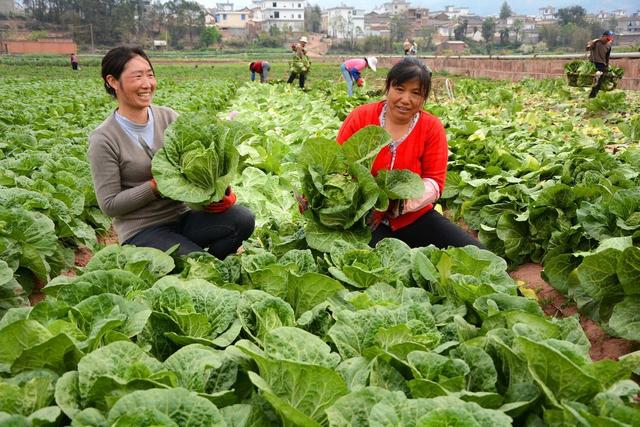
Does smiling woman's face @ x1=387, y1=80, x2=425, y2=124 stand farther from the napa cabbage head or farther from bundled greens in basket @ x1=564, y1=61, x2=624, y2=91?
bundled greens in basket @ x1=564, y1=61, x2=624, y2=91

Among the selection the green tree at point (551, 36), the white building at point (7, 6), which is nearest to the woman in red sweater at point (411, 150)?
the green tree at point (551, 36)

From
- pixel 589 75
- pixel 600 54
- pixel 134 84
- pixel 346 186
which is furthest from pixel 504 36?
pixel 346 186

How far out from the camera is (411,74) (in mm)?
3410

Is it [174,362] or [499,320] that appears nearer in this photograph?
A: [174,362]

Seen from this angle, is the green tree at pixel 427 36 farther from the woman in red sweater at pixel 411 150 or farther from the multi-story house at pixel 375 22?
the woman in red sweater at pixel 411 150

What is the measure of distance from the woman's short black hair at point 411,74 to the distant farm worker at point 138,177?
1.23 meters

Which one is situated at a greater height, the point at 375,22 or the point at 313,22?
the point at 375,22

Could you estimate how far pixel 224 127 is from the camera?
299 centimetres

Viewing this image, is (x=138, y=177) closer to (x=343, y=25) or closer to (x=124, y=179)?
(x=124, y=179)

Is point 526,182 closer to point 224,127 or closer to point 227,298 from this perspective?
point 224,127

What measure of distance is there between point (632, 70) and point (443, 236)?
51.7 feet

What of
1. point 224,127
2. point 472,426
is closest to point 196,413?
point 472,426

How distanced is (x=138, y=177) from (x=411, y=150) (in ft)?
5.60

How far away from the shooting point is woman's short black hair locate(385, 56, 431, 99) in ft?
11.2
